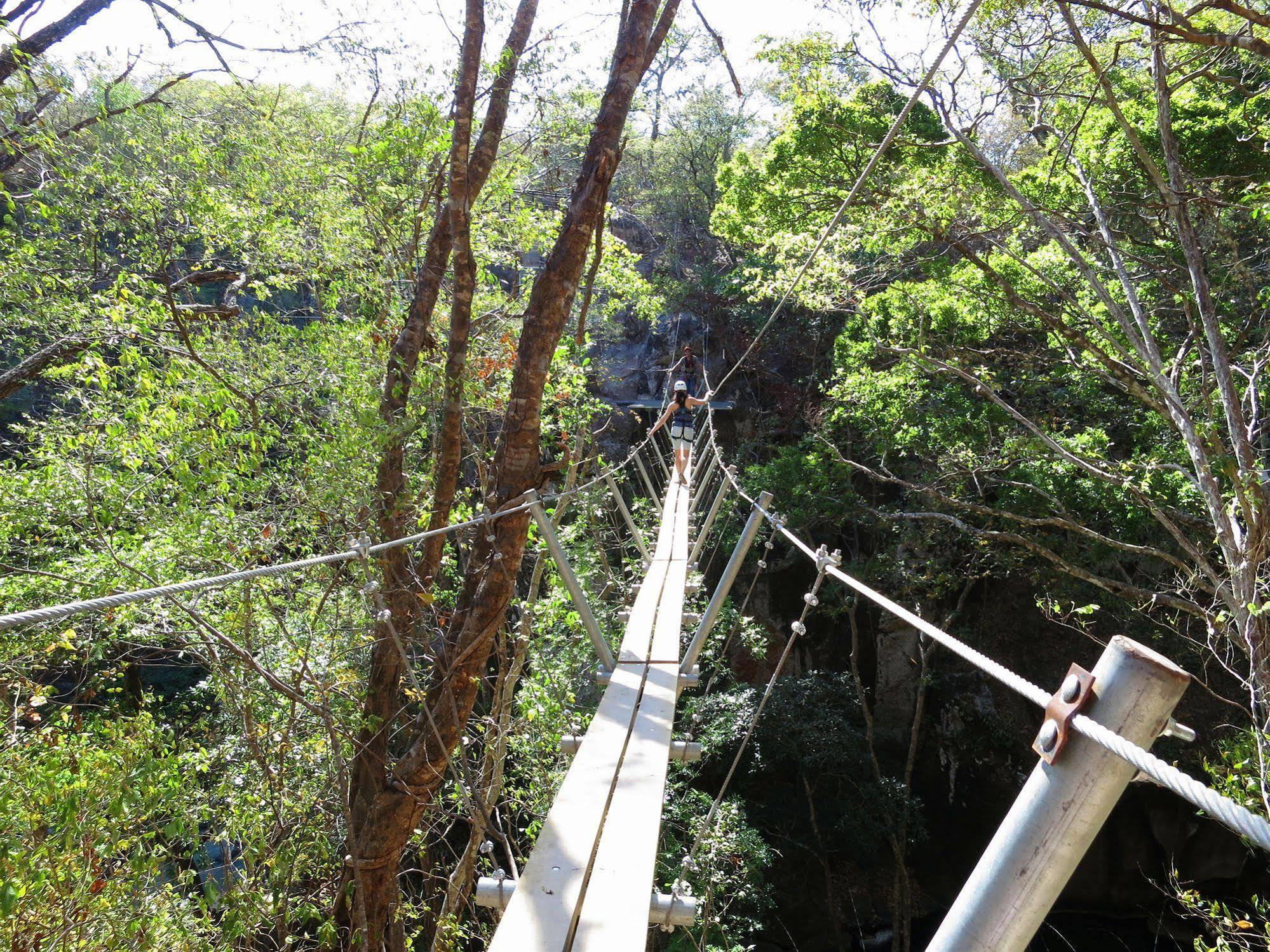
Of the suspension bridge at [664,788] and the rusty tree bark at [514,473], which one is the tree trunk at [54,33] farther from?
the suspension bridge at [664,788]

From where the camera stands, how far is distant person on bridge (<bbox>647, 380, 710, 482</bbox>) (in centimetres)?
459

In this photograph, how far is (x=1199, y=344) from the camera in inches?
132

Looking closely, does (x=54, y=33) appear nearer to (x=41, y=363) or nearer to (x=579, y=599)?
(x=41, y=363)

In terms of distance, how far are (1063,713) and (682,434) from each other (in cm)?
452

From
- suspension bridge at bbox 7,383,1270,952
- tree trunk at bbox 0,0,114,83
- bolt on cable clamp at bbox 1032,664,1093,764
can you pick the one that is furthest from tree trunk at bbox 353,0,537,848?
bolt on cable clamp at bbox 1032,664,1093,764

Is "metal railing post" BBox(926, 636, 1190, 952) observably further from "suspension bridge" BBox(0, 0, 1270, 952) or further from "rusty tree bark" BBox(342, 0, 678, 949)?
"rusty tree bark" BBox(342, 0, 678, 949)

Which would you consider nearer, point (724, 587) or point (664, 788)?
point (664, 788)

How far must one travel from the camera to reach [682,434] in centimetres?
495

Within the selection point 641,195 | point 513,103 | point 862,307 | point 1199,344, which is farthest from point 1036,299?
point 641,195

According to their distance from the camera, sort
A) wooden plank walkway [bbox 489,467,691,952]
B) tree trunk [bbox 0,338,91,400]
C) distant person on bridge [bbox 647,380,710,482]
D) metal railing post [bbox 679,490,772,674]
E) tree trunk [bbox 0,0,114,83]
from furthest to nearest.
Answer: distant person on bridge [bbox 647,380,710,482]
tree trunk [bbox 0,338,91,400]
tree trunk [bbox 0,0,114,83]
metal railing post [bbox 679,490,772,674]
wooden plank walkway [bbox 489,467,691,952]

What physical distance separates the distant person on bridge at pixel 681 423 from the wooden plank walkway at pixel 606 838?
3.00 m

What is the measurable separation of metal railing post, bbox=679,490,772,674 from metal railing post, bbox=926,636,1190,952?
1.14 m

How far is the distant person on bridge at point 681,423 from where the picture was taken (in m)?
4.59

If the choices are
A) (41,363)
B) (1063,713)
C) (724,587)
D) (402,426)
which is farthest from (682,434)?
(1063,713)
